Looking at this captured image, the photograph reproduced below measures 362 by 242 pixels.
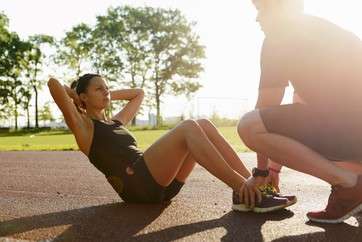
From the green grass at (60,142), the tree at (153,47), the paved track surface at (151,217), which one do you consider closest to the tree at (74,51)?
the tree at (153,47)

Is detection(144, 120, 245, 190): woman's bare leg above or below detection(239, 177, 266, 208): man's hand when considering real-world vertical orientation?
above

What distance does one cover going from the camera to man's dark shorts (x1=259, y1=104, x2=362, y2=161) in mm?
3117

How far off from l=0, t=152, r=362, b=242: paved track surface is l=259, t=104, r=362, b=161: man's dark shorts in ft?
1.59

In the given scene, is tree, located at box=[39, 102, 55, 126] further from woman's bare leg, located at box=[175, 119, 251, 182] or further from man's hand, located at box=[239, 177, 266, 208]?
man's hand, located at box=[239, 177, 266, 208]

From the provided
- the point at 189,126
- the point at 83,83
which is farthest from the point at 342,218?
the point at 83,83

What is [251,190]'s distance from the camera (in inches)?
138

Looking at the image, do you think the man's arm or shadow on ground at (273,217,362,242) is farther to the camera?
the man's arm

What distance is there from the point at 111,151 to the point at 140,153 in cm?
24

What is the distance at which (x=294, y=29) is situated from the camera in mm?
3201

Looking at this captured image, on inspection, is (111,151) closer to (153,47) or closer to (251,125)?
(251,125)

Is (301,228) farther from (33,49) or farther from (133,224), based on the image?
(33,49)

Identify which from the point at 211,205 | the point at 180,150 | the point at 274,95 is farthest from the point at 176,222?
the point at 274,95

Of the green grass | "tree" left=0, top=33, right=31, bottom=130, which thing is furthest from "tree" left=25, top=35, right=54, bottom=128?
the green grass

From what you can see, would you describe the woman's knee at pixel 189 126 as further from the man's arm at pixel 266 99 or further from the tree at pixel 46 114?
the tree at pixel 46 114
